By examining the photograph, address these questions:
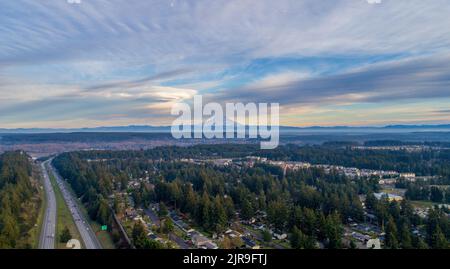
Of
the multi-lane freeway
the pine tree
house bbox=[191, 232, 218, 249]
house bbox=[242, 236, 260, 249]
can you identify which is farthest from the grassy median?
the pine tree

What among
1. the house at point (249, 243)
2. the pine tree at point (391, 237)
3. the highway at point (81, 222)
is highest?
the pine tree at point (391, 237)

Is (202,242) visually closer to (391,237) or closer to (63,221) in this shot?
(391,237)

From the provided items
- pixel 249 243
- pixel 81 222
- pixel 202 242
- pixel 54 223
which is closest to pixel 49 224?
pixel 54 223

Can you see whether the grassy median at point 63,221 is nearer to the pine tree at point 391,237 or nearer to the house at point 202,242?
the house at point 202,242

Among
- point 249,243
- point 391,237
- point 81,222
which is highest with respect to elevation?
point 391,237

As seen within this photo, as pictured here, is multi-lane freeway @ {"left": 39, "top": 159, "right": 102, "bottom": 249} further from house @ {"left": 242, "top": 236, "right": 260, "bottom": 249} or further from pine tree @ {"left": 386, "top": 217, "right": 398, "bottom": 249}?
pine tree @ {"left": 386, "top": 217, "right": 398, "bottom": 249}

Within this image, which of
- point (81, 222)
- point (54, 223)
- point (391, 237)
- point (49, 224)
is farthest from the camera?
point (81, 222)

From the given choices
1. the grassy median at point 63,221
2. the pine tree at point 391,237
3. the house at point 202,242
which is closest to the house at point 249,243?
the house at point 202,242
